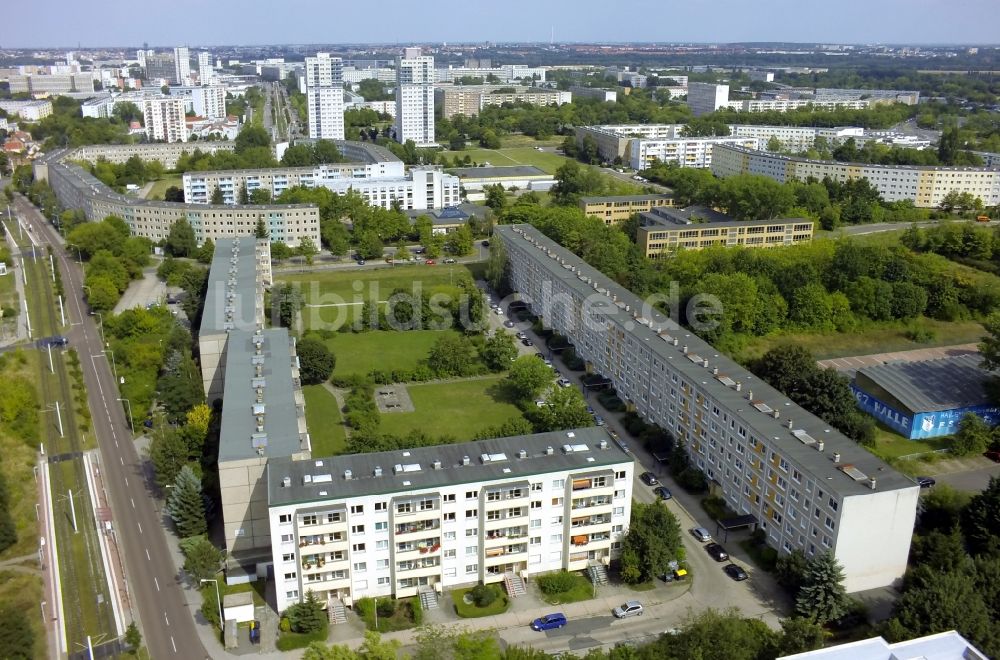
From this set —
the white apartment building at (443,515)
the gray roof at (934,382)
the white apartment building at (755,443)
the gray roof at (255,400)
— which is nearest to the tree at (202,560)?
the white apartment building at (443,515)

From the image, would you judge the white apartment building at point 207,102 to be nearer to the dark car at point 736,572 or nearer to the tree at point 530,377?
the tree at point 530,377

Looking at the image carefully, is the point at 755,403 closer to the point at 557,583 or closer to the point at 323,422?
the point at 557,583

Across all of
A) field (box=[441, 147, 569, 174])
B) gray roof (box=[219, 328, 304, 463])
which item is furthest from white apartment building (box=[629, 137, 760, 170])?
gray roof (box=[219, 328, 304, 463])

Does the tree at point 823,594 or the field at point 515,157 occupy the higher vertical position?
the field at point 515,157


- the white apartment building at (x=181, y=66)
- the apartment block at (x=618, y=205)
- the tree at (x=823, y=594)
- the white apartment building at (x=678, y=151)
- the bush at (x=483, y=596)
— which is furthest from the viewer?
the white apartment building at (x=181, y=66)

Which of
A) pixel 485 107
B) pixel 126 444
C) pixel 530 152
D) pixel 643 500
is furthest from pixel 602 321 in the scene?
pixel 485 107
